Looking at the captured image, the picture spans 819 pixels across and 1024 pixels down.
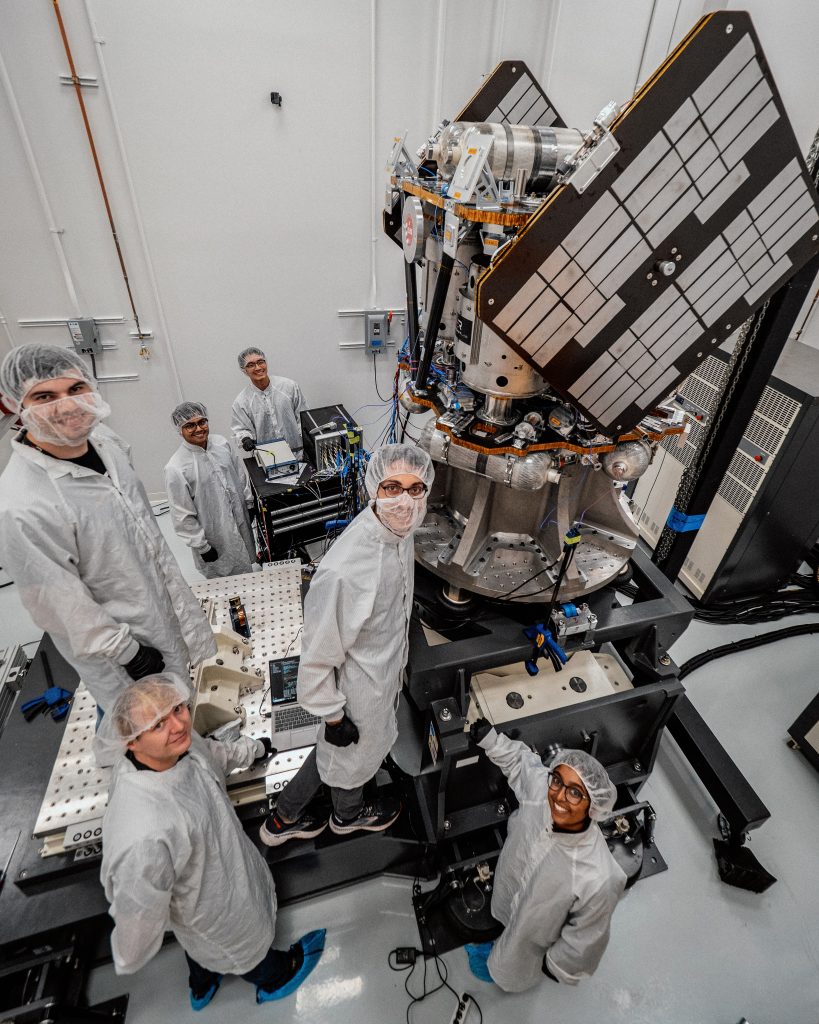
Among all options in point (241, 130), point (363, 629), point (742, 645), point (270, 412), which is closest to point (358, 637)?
point (363, 629)

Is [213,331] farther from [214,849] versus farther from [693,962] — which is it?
[693,962]

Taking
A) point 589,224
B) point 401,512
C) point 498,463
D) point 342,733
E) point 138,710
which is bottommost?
point 342,733

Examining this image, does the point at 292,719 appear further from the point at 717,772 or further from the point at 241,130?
the point at 241,130

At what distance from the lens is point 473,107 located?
1792mm

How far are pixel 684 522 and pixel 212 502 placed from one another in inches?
94.1

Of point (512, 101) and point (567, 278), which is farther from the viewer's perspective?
point (512, 101)

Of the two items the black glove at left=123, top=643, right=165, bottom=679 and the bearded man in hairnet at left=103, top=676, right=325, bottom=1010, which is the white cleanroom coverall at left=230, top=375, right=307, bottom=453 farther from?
the bearded man in hairnet at left=103, top=676, right=325, bottom=1010

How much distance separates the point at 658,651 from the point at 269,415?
2.58 meters

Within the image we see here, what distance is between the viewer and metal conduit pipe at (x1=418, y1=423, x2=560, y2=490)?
1.42m

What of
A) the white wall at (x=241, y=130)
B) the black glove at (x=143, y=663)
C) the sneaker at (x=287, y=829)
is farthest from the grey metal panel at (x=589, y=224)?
the white wall at (x=241, y=130)

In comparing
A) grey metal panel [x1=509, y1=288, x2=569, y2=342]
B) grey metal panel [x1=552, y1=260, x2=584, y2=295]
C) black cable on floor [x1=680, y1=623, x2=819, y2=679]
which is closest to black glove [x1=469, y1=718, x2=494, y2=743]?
grey metal panel [x1=509, y1=288, x2=569, y2=342]

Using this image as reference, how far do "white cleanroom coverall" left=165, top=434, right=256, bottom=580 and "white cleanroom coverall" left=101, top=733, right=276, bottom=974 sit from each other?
4.66 ft

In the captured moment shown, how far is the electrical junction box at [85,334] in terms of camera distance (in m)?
3.22

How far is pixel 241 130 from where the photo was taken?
2.98 metres
